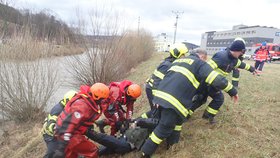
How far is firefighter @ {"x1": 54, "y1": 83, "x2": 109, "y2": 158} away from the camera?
356 cm

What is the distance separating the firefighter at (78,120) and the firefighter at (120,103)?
699mm

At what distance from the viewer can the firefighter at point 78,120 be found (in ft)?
11.7

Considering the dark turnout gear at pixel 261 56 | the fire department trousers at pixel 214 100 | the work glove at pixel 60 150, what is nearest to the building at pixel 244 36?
the dark turnout gear at pixel 261 56

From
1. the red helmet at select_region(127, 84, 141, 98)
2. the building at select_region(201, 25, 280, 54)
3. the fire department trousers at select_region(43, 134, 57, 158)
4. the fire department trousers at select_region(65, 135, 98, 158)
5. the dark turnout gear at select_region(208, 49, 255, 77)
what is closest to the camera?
the fire department trousers at select_region(65, 135, 98, 158)

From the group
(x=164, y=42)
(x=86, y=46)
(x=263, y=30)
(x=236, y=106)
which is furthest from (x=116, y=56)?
(x=164, y=42)

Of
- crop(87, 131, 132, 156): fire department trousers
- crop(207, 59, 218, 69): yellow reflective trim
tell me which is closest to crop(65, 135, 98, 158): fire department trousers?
crop(87, 131, 132, 156): fire department trousers

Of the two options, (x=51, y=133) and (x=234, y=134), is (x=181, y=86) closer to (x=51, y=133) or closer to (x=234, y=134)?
(x=234, y=134)

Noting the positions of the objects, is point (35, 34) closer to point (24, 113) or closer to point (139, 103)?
point (24, 113)

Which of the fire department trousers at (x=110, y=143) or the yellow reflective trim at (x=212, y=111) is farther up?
the yellow reflective trim at (x=212, y=111)

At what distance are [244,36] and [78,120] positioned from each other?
55.9m

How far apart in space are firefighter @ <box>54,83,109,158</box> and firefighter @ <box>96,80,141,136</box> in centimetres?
70

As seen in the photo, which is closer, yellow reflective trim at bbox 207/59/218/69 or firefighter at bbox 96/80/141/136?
firefighter at bbox 96/80/141/136

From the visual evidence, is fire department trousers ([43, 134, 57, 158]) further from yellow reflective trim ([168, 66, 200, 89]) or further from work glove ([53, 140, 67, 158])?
yellow reflective trim ([168, 66, 200, 89])

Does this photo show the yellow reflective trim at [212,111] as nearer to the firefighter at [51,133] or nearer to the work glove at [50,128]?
the firefighter at [51,133]
